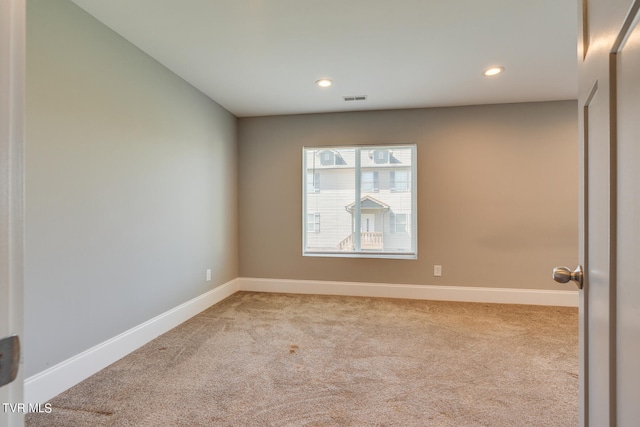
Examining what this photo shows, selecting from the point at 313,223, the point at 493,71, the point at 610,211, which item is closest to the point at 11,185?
the point at 610,211

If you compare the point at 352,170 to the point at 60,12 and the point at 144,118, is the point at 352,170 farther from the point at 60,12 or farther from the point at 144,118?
the point at 60,12

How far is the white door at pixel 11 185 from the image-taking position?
430 millimetres

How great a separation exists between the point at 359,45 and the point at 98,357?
2880 mm

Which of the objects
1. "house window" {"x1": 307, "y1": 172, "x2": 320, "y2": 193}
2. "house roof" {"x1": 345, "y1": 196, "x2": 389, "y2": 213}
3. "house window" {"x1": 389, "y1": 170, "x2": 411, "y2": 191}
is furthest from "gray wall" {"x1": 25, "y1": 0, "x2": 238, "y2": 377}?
"house window" {"x1": 389, "y1": 170, "x2": 411, "y2": 191}

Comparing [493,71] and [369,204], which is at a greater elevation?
[493,71]

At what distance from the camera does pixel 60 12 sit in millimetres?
1794

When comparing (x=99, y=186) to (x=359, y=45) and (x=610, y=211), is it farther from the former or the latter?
(x=610, y=211)

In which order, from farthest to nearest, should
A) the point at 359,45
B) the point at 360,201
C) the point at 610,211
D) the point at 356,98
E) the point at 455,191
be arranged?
the point at 360,201 < the point at 455,191 < the point at 356,98 < the point at 359,45 < the point at 610,211

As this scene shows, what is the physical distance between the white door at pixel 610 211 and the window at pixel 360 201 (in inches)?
118

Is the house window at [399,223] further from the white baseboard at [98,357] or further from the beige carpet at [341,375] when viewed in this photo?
the white baseboard at [98,357]

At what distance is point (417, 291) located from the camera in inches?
147

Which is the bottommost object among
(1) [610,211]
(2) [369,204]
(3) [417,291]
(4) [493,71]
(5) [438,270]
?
(3) [417,291]

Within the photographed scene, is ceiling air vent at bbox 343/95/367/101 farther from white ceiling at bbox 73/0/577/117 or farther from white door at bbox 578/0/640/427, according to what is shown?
white door at bbox 578/0/640/427

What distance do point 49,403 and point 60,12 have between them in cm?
223
